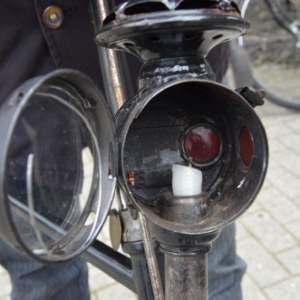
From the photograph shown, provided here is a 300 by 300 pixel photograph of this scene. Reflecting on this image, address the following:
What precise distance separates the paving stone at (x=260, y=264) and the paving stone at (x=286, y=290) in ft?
0.08

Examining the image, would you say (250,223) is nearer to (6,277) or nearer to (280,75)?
(6,277)

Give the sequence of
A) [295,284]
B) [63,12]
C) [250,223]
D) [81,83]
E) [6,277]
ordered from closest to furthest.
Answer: [81,83], [63,12], [295,284], [6,277], [250,223]

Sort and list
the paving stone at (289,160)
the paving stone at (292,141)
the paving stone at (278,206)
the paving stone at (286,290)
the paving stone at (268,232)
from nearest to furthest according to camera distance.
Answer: the paving stone at (286,290)
the paving stone at (268,232)
the paving stone at (278,206)
the paving stone at (289,160)
the paving stone at (292,141)

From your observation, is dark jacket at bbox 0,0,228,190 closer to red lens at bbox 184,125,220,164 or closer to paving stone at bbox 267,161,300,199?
red lens at bbox 184,125,220,164

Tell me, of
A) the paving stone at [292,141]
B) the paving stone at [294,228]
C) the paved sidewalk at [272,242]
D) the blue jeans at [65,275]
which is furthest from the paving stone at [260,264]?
the paving stone at [292,141]

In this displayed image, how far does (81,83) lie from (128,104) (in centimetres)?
7

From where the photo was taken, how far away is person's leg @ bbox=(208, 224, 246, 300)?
1.20 m

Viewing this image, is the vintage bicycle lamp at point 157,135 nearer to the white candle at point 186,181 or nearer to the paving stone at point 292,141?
the white candle at point 186,181

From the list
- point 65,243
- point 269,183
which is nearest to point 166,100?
point 65,243

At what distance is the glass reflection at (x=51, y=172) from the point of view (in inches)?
22.4

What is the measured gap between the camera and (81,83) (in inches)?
22.5

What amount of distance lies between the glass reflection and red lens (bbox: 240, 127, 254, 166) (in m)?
0.18

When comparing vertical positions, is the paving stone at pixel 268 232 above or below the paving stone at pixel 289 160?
above

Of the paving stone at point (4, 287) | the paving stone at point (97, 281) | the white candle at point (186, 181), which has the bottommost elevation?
the paving stone at point (97, 281)
